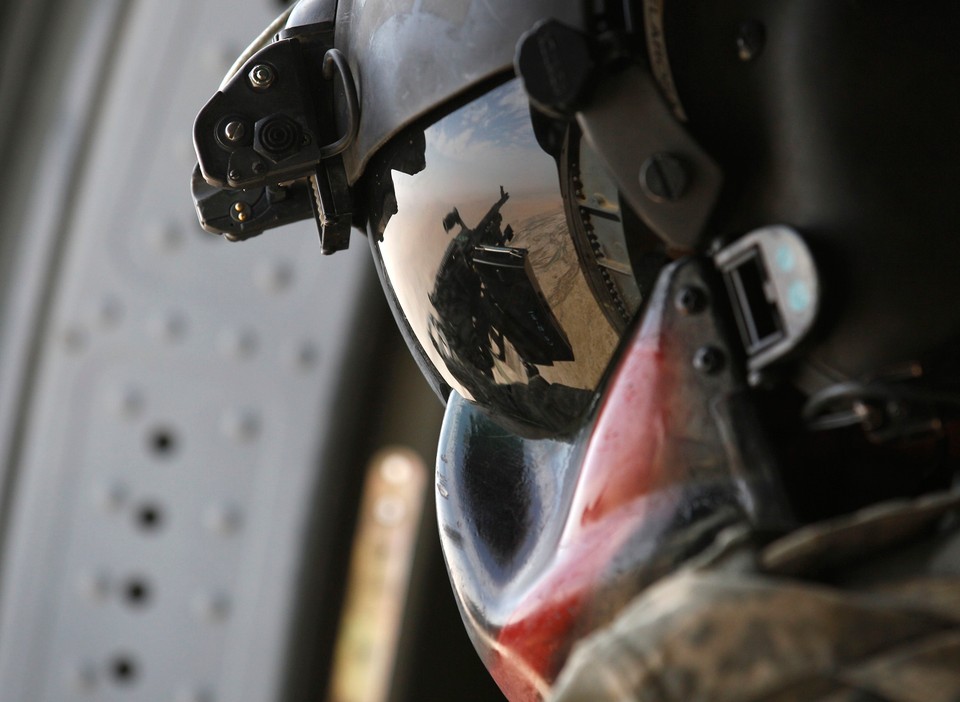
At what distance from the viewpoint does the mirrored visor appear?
0.68m

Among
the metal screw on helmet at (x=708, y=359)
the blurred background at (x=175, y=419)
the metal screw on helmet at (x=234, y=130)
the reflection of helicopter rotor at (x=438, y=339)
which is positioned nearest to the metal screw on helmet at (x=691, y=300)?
the metal screw on helmet at (x=708, y=359)

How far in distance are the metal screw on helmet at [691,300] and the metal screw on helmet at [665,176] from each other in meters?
0.05

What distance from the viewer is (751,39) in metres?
0.62

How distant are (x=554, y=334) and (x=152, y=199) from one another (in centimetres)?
101

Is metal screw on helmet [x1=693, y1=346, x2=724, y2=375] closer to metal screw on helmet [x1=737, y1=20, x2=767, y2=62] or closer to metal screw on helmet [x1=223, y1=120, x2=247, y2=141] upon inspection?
metal screw on helmet [x1=737, y1=20, x2=767, y2=62]

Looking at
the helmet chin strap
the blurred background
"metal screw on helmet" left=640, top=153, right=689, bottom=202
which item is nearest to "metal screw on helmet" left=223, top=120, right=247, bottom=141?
"metal screw on helmet" left=640, top=153, right=689, bottom=202

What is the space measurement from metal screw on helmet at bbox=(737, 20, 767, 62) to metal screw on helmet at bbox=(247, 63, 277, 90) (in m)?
0.28

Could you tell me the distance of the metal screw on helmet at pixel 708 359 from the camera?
24.4 inches

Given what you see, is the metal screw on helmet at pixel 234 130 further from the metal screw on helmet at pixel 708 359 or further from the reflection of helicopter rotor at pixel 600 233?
the metal screw on helmet at pixel 708 359

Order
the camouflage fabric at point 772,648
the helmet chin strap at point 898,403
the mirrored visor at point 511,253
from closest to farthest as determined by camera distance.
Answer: the camouflage fabric at point 772,648 → the helmet chin strap at point 898,403 → the mirrored visor at point 511,253

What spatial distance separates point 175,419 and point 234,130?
893 millimetres

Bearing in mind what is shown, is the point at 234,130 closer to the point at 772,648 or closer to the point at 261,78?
the point at 261,78

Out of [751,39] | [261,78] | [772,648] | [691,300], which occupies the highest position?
[261,78]

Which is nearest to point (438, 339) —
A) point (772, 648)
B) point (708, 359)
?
point (708, 359)
